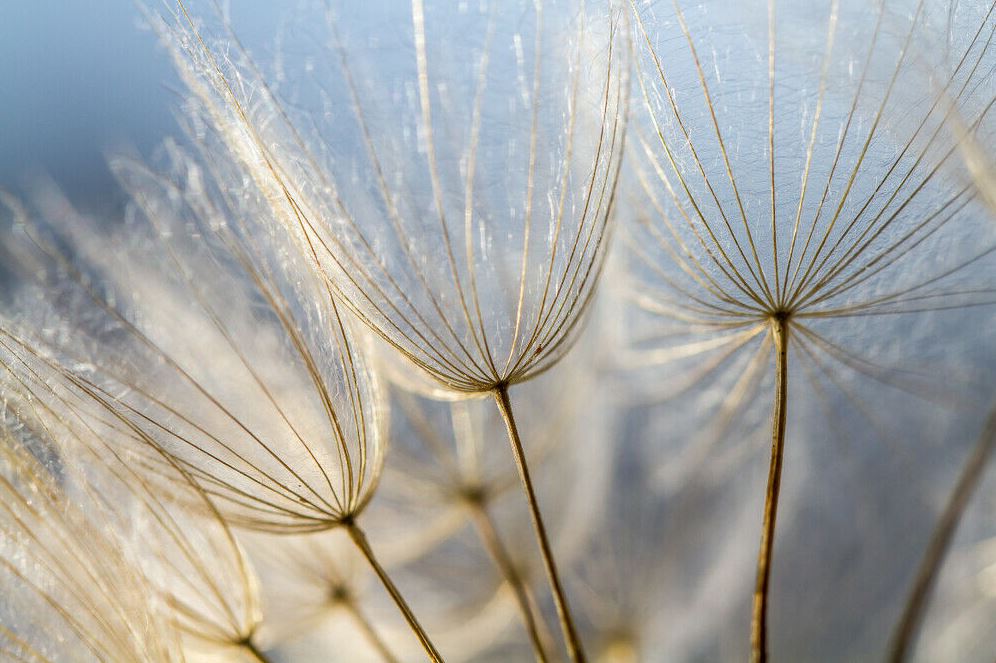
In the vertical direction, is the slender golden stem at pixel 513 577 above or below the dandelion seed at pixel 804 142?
below

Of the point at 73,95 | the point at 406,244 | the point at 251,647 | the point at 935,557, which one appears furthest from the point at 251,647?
the point at 73,95

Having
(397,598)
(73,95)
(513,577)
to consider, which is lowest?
(397,598)

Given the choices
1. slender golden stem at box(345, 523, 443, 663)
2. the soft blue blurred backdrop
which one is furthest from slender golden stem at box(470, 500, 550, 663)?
the soft blue blurred backdrop

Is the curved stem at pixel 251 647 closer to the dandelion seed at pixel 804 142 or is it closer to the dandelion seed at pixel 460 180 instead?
the dandelion seed at pixel 460 180

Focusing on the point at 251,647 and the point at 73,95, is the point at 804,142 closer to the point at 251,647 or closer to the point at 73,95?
the point at 251,647

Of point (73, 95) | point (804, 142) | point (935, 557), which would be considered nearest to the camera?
point (804, 142)

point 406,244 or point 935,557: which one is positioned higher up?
point 406,244

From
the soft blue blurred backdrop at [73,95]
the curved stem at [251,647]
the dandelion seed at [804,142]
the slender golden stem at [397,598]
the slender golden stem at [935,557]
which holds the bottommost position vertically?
the slender golden stem at [397,598]

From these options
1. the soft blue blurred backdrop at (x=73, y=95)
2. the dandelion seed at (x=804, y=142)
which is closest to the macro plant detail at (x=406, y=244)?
the dandelion seed at (x=804, y=142)

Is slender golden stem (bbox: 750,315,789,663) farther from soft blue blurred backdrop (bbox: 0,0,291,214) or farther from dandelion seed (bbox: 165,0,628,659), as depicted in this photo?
soft blue blurred backdrop (bbox: 0,0,291,214)
